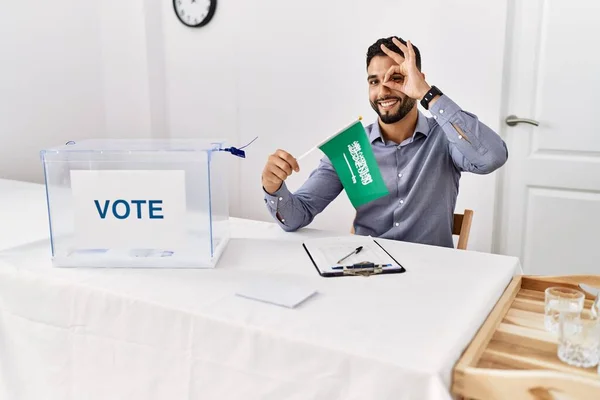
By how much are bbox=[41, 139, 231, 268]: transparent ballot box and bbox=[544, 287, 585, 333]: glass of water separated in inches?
26.0

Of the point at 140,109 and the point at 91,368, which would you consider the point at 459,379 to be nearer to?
the point at 91,368

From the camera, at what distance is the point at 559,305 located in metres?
0.97

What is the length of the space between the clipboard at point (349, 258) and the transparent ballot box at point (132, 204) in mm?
240

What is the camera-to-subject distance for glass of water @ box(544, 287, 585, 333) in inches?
37.1

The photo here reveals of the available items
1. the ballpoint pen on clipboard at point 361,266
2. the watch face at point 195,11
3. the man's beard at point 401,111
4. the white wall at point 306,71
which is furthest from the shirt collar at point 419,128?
the watch face at point 195,11

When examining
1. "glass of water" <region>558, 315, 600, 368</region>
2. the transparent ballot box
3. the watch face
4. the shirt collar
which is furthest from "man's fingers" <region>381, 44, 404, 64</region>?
the watch face

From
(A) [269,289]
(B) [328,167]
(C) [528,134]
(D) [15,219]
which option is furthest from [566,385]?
(C) [528,134]

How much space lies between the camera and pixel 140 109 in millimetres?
3234

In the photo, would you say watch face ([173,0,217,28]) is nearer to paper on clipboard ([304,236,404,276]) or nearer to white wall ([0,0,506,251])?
white wall ([0,0,506,251])

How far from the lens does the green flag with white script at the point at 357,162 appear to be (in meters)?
1.38

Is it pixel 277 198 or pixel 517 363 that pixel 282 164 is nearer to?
pixel 277 198

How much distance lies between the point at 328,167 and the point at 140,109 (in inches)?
69.5

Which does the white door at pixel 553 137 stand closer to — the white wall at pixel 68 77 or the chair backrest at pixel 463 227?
the chair backrest at pixel 463 227

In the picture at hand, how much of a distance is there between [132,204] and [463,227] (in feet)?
3.37
